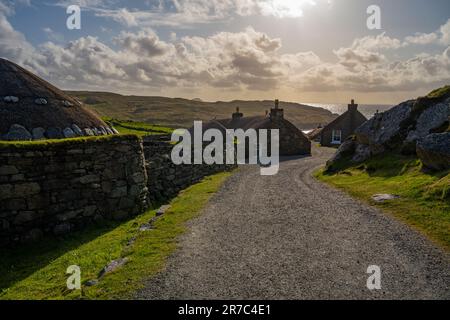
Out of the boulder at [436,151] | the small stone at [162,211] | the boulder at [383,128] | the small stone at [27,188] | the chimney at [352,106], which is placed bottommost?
the small stone at [162,211]

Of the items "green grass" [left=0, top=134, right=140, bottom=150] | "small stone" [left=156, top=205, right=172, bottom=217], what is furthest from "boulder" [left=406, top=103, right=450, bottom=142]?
"green grass" [left=0, top=134, right=140, bottom=150]

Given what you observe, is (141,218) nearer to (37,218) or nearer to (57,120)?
(37,218)

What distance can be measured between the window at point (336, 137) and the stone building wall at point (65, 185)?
4245 cm

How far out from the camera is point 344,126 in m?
52.2

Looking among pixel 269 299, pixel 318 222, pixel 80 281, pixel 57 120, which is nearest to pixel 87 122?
pixel 57 120

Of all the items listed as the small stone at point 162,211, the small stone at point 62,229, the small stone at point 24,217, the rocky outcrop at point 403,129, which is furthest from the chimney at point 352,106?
the small stone at point 24,217

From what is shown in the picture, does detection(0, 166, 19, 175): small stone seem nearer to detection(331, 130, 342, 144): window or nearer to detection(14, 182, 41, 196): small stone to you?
detection(14, 182, 41, 196): small stone

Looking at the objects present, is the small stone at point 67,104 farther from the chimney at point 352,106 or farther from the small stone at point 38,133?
the chimney at point 352,106

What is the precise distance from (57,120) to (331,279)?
10991 millimetres

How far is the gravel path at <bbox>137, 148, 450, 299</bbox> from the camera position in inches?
293

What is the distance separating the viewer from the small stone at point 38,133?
12514 mm

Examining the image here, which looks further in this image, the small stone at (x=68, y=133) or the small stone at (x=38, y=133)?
the small stone at (x=68, y=133)

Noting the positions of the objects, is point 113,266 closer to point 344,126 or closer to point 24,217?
point 24,217

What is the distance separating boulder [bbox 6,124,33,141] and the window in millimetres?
46011
